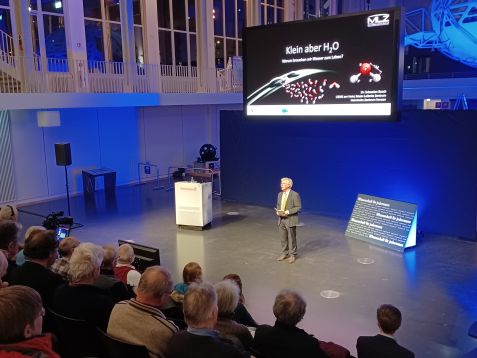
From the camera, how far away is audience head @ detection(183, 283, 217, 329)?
9.46 feet

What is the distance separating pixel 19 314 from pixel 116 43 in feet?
47.5

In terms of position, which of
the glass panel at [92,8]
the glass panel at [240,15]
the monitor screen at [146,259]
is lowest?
the monitor screen at [146,259]

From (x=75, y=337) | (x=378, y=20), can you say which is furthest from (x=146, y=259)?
(x=378, y=20)

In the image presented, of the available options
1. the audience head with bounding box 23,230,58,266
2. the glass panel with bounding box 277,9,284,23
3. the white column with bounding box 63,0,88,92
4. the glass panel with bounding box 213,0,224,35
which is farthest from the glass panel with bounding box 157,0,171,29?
the audience head with bounding box 23,230,58,266

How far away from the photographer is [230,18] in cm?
1980

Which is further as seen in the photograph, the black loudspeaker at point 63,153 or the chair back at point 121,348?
the black loudspeaker at point 63,153

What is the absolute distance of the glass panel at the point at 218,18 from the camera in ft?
62.7

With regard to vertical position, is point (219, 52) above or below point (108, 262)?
above

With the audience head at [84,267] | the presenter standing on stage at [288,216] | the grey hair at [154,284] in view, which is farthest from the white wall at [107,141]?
the grey hair at [154,284]

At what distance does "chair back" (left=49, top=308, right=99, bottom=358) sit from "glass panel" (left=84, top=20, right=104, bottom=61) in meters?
12.5

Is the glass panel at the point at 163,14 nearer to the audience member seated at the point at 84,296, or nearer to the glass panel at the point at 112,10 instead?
the glass panel at the point at 112,10

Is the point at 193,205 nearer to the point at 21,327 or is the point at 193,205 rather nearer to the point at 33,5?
the point at 33,5

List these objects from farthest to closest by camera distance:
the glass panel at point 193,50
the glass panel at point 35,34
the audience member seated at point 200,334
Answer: the glass panel at point 193,50 < the glass panel at point 35,34 < the audience member seated at point 200,334

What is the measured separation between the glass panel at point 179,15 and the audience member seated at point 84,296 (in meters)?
15.2
